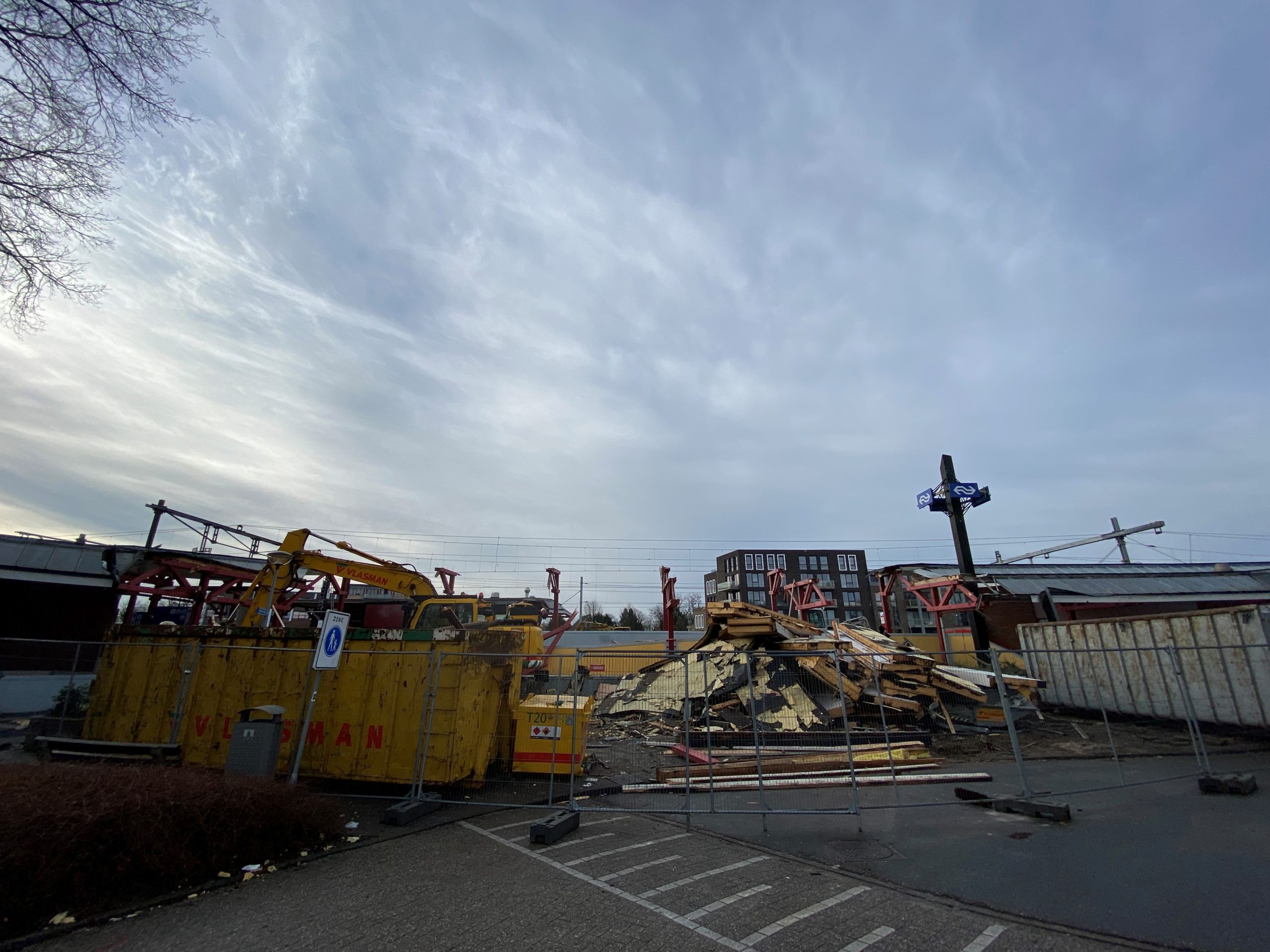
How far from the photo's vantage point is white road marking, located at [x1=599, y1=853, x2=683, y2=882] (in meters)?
5.63

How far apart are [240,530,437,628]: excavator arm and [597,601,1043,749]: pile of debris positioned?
276 inches

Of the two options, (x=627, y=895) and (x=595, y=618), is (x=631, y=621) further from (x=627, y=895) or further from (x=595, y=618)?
(x=627, y=895)

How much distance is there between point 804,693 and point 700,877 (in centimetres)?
941

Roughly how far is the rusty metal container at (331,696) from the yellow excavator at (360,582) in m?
1.88

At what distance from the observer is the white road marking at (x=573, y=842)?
21.2ft

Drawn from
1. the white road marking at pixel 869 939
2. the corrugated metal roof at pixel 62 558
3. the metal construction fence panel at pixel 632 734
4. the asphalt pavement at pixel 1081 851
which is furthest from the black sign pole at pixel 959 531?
the corrugated metal roof at pixel 62 558

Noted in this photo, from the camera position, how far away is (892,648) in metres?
18.5

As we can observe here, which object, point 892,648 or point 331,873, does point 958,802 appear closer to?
point 331,873

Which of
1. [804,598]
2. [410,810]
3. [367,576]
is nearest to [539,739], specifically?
[410,810]

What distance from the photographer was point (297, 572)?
13555 mm

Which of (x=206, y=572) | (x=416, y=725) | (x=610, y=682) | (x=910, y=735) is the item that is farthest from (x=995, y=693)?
(x=206, y=572)

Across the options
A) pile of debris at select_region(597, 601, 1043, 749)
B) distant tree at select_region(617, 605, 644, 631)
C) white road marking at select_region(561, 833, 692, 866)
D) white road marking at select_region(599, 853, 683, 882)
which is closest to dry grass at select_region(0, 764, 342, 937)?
white road marking at select_region(561, 833, 692, 866)

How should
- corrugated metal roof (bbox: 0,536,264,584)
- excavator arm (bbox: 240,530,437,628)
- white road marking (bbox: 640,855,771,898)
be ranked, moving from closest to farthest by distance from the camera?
white road marking (bbox: 640,855,771,898) < excavator arm (bbox: 240,530,437,628) < corrugated metal roof (bbox: 0,536,264,584)

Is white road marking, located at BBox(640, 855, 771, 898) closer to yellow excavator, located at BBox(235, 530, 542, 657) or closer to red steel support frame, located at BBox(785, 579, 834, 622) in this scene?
yellow excavator, located at BBox(235, 530, 542, 657)
